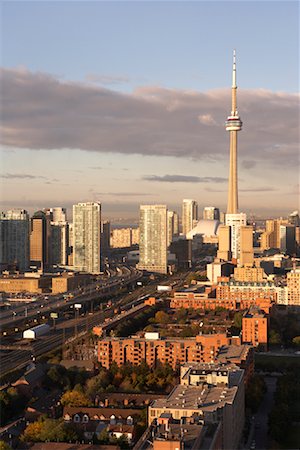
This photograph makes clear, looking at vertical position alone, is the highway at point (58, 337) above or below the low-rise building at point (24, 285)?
below

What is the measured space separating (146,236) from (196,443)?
3176cm

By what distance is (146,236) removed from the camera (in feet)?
127

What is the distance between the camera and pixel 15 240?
113 feet

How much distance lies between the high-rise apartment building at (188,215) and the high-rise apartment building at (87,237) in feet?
91.8

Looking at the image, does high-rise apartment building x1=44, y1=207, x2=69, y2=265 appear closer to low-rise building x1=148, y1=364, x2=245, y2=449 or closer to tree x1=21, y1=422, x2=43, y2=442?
low-rise building x1=148, y1=364, x2=245, y2=449

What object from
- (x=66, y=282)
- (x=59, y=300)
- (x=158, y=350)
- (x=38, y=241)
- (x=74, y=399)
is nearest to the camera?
(x=74, y=399)

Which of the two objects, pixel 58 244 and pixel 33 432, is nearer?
pixel 33 432

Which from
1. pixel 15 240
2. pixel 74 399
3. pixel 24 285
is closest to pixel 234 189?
pixel 15 240

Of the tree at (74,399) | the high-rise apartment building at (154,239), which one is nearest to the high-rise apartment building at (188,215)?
the high-rise apartment building at (154,239)

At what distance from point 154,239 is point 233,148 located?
631 centimetres

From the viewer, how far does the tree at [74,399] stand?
33.7 feet

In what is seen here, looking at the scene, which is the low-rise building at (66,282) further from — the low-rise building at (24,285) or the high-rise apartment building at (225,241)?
the high-rise apartment building at (225,241)

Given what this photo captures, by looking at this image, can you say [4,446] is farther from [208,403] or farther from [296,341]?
[296,341]

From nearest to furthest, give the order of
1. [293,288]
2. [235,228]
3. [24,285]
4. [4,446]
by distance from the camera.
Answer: [4,446], [293,288], [24,285], [235,228]
